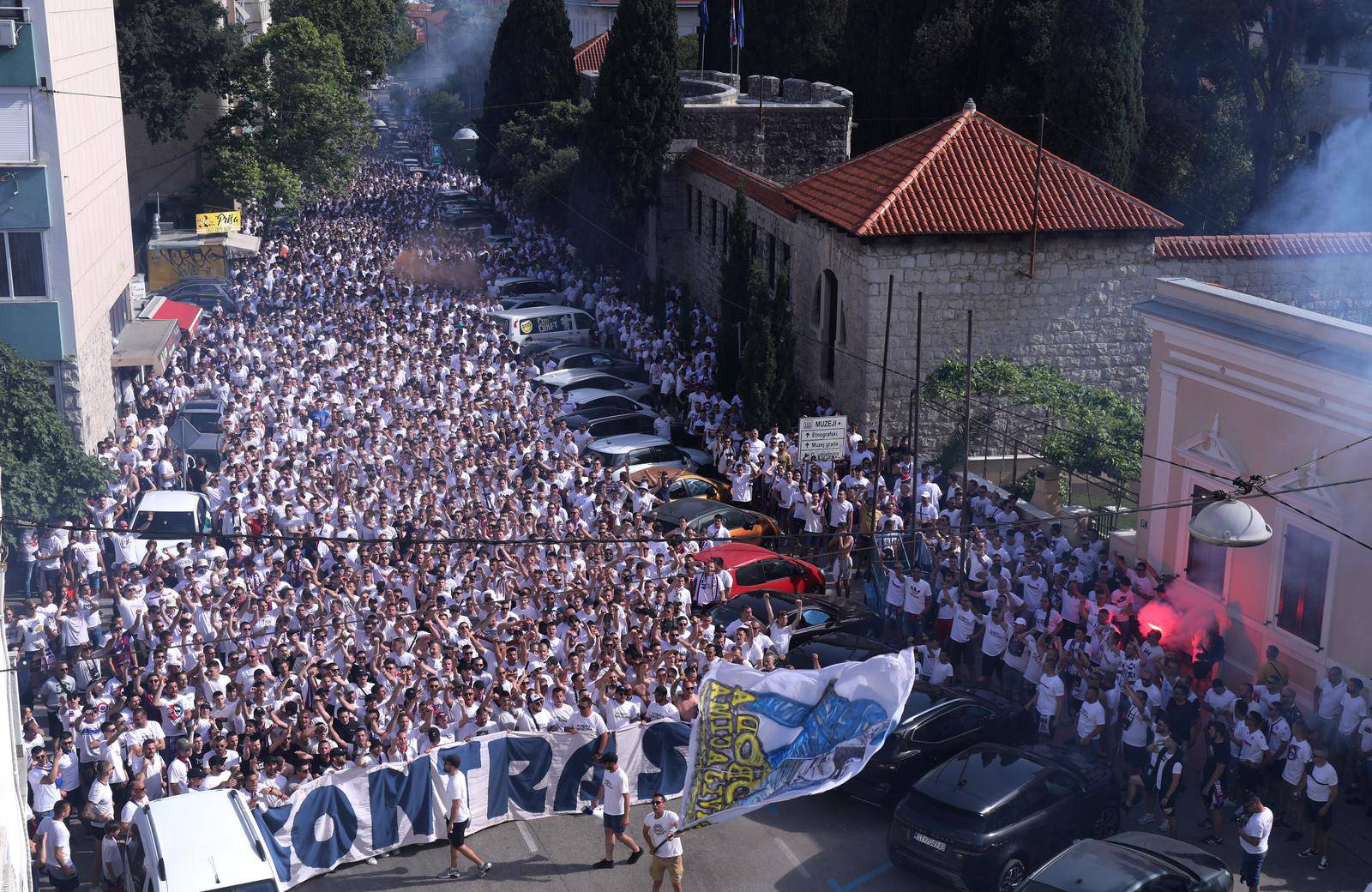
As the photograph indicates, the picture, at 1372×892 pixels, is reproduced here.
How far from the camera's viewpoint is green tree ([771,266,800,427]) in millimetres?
27250

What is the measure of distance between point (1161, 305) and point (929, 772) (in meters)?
7.76

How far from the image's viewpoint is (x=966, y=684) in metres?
17.7

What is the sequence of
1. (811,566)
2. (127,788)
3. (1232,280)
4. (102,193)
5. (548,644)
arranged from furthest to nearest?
(102,193) < (1232,280) < (811,566) < (548,644) < (127,788)

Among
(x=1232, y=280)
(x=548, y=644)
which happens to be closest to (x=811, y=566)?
(x=548, y=644)

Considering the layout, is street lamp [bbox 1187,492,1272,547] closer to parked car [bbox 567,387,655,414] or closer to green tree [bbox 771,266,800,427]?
green tree [bbox 771,266,800,427]

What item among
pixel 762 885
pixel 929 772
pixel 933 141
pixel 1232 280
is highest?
pixel 933 141

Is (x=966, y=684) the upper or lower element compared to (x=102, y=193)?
lower

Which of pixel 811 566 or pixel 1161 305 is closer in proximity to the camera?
pixel 1161 305

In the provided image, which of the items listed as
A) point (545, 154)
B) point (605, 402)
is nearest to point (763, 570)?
point (605, 402)

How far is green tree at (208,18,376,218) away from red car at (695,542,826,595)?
97.8ft

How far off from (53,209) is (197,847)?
15.5 meters

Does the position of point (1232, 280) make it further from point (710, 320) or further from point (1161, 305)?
point (710, 320)

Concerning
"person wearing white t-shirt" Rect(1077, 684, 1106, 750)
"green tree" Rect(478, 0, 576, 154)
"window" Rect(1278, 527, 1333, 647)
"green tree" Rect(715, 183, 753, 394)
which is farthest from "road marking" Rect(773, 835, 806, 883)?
"green tree" Rect(478, 0, 576, 154)

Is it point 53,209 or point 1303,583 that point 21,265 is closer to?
point 53,209
